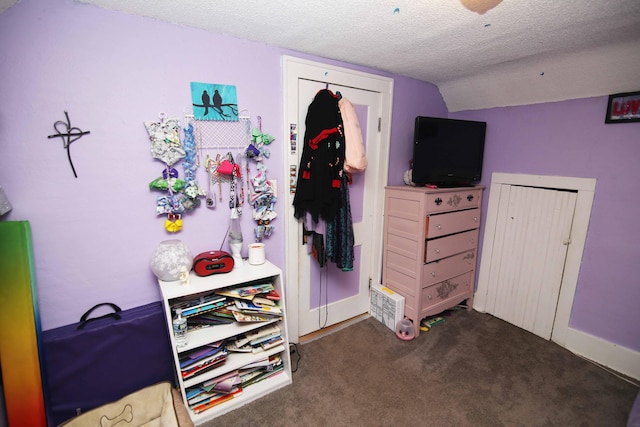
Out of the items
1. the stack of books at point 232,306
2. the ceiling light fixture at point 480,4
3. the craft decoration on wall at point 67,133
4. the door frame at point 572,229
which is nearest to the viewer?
the ceiling light fixture at point 480,4

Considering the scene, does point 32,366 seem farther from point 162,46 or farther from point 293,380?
point 162,46

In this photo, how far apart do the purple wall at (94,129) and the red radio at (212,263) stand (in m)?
0.14

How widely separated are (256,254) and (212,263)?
10.8 inches

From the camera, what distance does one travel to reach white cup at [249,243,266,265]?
73.3 inches

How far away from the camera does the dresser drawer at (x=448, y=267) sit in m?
2.42

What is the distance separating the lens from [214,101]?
1.74m

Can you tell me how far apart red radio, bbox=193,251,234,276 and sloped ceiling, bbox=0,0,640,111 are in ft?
4.13

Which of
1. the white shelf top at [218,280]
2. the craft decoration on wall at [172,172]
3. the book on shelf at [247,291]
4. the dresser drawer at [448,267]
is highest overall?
the craft decoration on wall at [172,172]

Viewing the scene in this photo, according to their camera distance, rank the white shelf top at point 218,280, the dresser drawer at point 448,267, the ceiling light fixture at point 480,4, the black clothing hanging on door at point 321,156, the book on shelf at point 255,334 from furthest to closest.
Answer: the dresser drawer at point 448,267 → the black clothing hanging on door at point 321,156 → the book on shelf at point 255,334 → the white shelf top at point 218,280 → the ceiling light fixture at point 480,4

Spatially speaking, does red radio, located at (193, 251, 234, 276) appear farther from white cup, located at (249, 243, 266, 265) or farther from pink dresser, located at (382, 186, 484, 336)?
pink dresser, located at (382, 186, 484, 336)

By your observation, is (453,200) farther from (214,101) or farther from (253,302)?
(214,101)

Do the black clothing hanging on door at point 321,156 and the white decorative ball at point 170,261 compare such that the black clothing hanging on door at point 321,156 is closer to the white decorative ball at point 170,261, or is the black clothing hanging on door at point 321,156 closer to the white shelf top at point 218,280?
the white shelf top at point 218,280

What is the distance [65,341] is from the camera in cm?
143

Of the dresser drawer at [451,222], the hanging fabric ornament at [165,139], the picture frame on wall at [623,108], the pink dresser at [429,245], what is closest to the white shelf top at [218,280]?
the hanging fabric ornament at [165,139]
